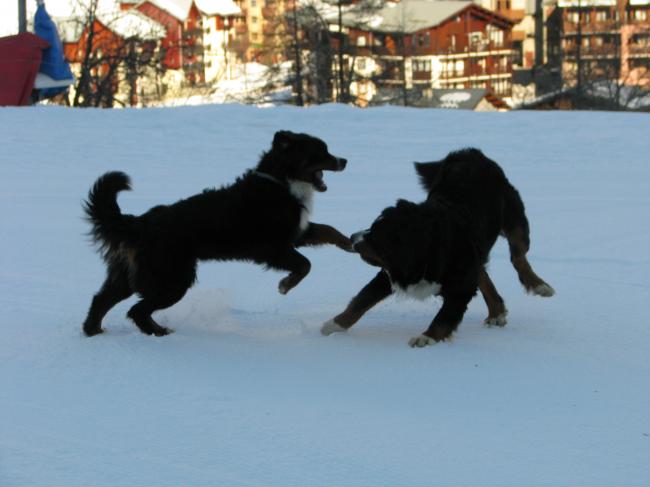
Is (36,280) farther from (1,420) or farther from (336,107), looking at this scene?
(336,107)

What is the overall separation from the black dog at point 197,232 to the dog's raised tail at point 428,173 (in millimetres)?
949

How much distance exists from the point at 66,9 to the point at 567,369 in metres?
38.6

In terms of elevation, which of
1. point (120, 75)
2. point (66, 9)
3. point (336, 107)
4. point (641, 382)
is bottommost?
point (641, 382)

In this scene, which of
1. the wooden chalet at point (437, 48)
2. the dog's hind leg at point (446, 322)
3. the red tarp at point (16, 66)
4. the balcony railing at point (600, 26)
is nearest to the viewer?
the dog's hind leg at point (446, 322)

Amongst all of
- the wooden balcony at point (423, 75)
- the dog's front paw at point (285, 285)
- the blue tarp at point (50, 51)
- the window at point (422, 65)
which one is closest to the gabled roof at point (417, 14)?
the window at point (422, 65)

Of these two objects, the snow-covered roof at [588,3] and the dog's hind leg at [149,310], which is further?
the snow-covered roof at [588,3]

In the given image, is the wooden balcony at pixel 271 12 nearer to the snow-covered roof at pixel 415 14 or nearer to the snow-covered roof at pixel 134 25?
the snow-covered roof at pixel 415 14

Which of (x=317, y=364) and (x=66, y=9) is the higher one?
(x=66, y=9)

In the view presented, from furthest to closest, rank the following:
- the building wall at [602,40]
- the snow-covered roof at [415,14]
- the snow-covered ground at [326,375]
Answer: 1. the building wall at [602,40]
2. the snow-covered roof at [415,14]
3. the snow-covered ground at [326,375]

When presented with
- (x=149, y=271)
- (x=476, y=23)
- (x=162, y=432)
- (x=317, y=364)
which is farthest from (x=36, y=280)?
(x=476, y=23)

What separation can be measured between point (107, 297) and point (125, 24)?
3737 cm

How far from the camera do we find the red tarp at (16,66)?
22625 millimetres

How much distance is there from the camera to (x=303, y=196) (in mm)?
6039

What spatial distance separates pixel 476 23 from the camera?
244 ft
